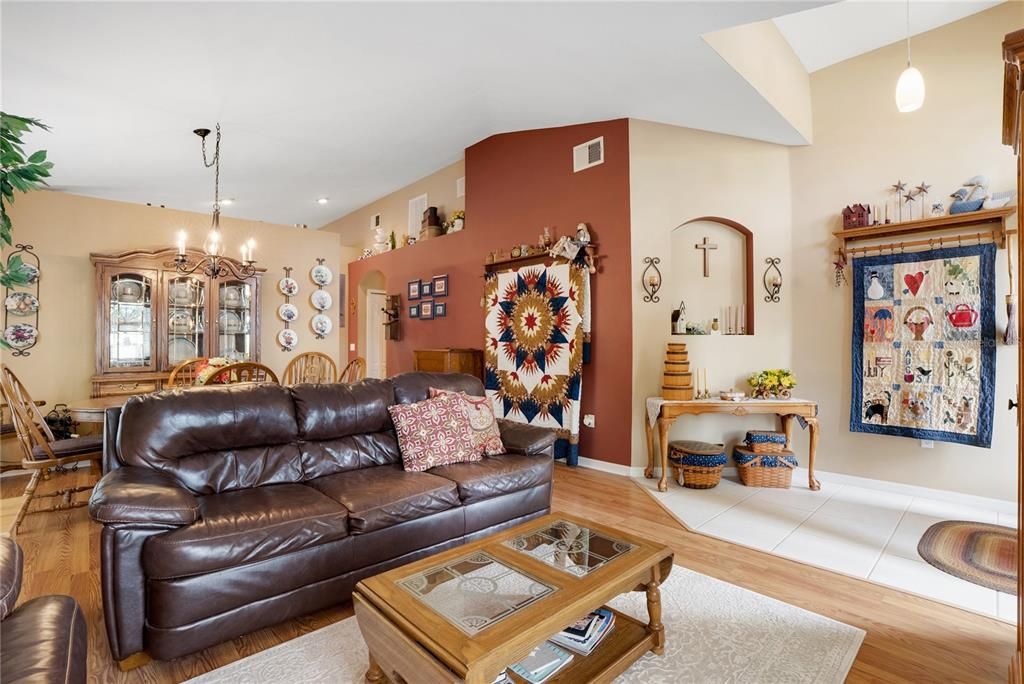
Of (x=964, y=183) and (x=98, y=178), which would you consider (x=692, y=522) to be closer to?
(x=964, y=183)

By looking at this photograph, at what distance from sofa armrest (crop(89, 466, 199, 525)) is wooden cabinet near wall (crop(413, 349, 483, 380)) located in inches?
131

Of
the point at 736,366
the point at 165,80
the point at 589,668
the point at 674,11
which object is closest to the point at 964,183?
the point at 736,366

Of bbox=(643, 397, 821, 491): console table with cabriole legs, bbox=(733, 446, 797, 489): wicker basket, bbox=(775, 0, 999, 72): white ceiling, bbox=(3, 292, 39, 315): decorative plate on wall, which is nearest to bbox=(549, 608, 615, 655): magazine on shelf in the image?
bbox=(643, 397, 821, 491): console table with cabriole legs

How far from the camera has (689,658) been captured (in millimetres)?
1739

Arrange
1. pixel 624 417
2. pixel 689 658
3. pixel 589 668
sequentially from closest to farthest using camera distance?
pixel 589 668 → pixel 689 658 → pixel 624 417

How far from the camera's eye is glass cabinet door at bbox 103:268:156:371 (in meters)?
4.84

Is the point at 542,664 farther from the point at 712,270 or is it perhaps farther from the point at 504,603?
the point at 712,270

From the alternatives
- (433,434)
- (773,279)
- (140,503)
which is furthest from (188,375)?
(773,279)

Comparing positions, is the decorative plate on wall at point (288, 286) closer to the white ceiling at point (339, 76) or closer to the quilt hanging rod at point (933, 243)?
the white ceiling at point (339, 76)

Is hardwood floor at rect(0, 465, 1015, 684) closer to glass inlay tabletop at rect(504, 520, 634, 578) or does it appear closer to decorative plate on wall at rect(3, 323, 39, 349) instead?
glass inlay tabletop at rect(504, 520, 634, 578)

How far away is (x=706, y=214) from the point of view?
4156mm

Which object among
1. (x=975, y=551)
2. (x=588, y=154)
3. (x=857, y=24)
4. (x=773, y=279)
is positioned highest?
(x=857, y=24)

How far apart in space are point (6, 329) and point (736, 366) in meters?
6.69

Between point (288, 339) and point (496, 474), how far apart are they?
173 inches
